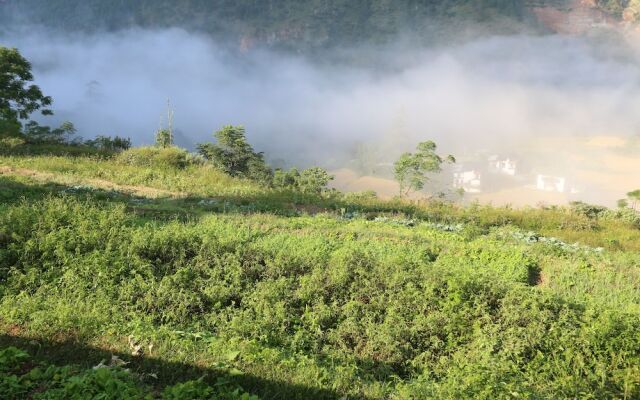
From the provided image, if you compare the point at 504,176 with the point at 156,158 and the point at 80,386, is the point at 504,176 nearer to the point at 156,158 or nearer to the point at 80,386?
the point at 156,158

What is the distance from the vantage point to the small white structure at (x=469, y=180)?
11600cm

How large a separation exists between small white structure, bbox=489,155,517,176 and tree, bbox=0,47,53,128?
113267mm

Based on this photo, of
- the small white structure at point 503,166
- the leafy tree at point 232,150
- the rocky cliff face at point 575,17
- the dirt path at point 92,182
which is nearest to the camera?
the dirt path at point 92,182

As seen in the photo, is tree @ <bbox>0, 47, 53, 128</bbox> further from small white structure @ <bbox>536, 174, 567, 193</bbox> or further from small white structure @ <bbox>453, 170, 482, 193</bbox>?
small white structure @ <bbox>536, 174, 567, 193</bbox>

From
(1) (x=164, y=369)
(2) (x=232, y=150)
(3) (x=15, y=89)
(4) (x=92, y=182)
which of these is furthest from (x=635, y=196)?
(3) (x=15, y=89)

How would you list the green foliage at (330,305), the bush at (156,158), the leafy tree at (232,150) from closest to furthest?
the green foliage at (330,305)
the bush at (156,158)
the leafy tree at (232,150)

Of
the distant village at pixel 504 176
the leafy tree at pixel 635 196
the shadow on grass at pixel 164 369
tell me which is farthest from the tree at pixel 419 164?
the distant village at pixel 504 176

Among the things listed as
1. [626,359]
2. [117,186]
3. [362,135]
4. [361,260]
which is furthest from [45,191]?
[362,135]

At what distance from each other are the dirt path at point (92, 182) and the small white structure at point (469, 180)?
104893mm

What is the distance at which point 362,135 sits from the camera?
170375mm

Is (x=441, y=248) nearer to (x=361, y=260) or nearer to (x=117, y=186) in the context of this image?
(x=361, y=260)

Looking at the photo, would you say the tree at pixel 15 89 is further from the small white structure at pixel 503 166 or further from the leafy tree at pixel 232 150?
the small white structure at pixel 503 166

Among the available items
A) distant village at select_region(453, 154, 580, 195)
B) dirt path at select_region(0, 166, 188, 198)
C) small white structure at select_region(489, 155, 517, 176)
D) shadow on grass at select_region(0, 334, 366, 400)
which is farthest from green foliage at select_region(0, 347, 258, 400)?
small white structure at select_region(489, 155, 517, 176)

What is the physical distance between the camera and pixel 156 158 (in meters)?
22.7
